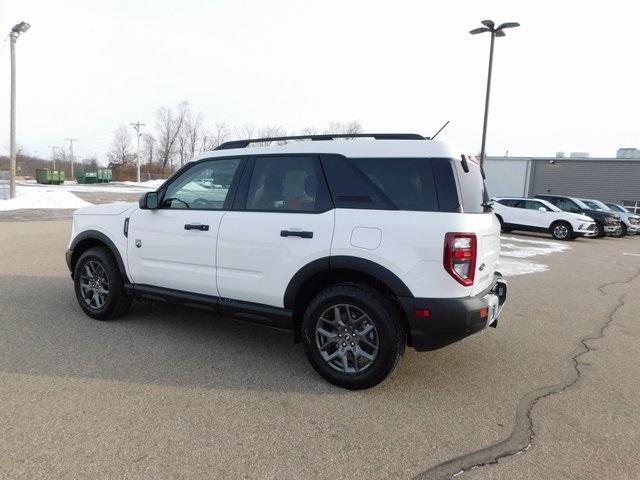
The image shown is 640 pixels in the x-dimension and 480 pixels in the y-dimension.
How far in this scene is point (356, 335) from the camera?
358 centimetres

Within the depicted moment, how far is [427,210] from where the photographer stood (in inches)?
132

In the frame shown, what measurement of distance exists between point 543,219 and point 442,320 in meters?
17.4

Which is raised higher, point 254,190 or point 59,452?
point 254,190

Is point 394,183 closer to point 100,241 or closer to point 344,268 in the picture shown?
point 344,268

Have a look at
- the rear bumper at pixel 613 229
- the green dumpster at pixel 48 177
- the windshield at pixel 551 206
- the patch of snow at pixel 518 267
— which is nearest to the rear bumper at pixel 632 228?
the rear bumper at pixel 613 229

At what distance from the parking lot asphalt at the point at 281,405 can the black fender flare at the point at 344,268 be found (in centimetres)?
71

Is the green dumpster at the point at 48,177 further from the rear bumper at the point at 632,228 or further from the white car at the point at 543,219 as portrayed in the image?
the rear bumper at the point at 632,228

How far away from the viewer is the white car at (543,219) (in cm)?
1791

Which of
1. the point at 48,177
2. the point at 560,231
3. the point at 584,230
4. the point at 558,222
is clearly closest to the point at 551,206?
the point at 558,222

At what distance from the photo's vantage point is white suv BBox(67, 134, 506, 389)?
3.35m

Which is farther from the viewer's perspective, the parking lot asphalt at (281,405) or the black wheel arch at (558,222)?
the black wheel arch at (558,222)

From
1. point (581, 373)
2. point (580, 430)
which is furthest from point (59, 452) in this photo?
point (581, 373)

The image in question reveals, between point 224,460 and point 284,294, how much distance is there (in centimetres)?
143

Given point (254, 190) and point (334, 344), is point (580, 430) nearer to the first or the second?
point (334, 344)
